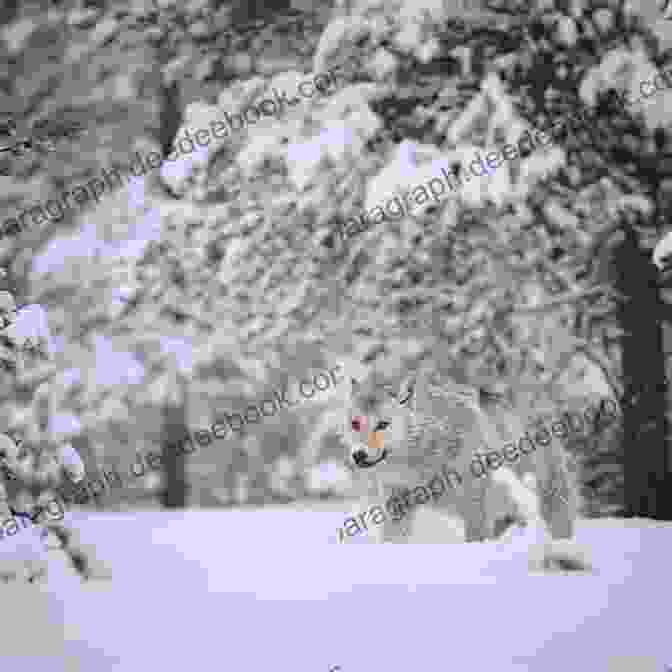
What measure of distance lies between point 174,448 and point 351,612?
8752 millimetres

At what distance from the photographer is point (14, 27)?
855 cm

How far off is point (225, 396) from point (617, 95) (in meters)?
9.90

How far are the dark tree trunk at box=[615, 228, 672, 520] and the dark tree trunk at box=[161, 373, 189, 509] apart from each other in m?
6.69

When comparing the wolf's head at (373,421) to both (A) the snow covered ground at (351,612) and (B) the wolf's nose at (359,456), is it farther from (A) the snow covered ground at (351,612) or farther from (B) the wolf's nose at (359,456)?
(A) the snow covered ground at (351,612)

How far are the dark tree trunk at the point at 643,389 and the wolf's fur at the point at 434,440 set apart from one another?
199 centimetres

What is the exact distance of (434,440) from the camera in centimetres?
512

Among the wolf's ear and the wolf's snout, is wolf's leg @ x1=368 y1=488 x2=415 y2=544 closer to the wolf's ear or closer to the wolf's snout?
the wolf's snout

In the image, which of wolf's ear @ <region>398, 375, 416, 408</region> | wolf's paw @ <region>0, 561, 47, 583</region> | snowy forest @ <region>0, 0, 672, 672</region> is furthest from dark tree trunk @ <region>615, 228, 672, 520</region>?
wolf's paw @ <region>0, 561, 47, 583</region>

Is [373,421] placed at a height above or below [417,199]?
below

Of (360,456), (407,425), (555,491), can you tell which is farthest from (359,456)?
(555,491)

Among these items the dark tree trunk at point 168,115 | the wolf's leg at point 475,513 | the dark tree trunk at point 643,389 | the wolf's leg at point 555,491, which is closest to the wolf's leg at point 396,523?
the wolf's leg at point 475,513

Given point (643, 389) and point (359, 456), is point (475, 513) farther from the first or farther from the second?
point (643, 389)

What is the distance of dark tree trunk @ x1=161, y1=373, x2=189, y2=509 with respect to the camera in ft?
38.1

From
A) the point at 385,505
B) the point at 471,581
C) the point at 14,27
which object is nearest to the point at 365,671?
the point at 471,581
